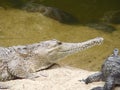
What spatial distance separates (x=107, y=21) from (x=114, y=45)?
2508 mm

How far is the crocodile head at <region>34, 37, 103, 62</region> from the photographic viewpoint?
6398 mm

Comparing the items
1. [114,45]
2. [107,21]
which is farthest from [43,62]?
[107,21]

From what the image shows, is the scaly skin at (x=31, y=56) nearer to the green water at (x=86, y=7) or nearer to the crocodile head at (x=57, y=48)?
the crocodile head at (x=57, y=48)

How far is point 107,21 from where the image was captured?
12227mm

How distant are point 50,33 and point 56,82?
17.9 feet

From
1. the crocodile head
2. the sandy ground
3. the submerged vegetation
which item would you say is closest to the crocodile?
the sandy ground

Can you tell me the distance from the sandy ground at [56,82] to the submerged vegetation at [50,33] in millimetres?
2625

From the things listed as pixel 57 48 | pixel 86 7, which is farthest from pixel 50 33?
pixel 57 48

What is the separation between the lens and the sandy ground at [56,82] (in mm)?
4918

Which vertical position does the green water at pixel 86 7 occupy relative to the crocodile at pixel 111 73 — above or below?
below

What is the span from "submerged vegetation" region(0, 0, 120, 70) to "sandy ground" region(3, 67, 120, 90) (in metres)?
2.62

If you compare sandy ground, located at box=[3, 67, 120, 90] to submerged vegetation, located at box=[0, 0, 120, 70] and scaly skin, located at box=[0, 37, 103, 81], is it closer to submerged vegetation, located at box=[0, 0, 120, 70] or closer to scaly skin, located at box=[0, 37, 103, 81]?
scaly skin, located at box=[0, 37, 103, 81]

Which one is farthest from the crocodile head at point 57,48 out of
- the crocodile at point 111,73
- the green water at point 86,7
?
the green water at point 86,7

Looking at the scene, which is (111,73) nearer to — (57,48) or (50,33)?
(57,48)
